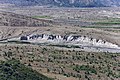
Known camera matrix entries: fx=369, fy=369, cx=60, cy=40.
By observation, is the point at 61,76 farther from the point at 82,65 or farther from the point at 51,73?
the point at 82,65

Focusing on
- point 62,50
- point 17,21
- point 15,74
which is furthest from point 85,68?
point 17,21

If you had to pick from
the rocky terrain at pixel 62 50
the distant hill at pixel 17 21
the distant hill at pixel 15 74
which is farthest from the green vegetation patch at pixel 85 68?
the distant hill at pixel 17 21

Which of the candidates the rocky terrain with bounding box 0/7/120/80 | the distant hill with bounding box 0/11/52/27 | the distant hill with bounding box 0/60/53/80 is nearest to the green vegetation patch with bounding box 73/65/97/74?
the rocky terrain with bounding box 0/7/120/80

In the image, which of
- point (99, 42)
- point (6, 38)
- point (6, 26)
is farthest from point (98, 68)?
point (6, 26)

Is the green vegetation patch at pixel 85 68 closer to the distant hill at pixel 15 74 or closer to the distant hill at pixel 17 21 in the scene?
the distant hill at pixel 15 74

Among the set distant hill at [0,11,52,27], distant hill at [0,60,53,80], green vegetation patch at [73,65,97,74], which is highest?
distant hill at [0,60,53,80]

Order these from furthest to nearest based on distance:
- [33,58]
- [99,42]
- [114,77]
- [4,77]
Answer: [99,42] < [33,58] < [114,77] < [4,77]

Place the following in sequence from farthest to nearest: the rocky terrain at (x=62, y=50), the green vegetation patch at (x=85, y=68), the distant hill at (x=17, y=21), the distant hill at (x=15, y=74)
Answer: the distant hill at (x=17, y=21) → the green vegetation patch at (x=85, y=68) → the rocky terrain at (x=62, y=50) → the distant hill at (x=15, y=74)

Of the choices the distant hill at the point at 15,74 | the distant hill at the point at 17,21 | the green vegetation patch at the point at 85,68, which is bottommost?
the distant hill at the point at 17,21

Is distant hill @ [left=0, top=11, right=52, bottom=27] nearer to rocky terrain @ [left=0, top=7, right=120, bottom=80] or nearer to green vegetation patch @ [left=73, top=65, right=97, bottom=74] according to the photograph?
rocky terrain @ [left=0, top=7, right=120, bottom=80]

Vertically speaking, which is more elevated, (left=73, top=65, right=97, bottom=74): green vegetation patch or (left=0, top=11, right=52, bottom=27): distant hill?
(left=73, top=65, right=97, bottom=74): green vegetation patch

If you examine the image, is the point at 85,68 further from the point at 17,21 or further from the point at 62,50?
the point at 17,21
